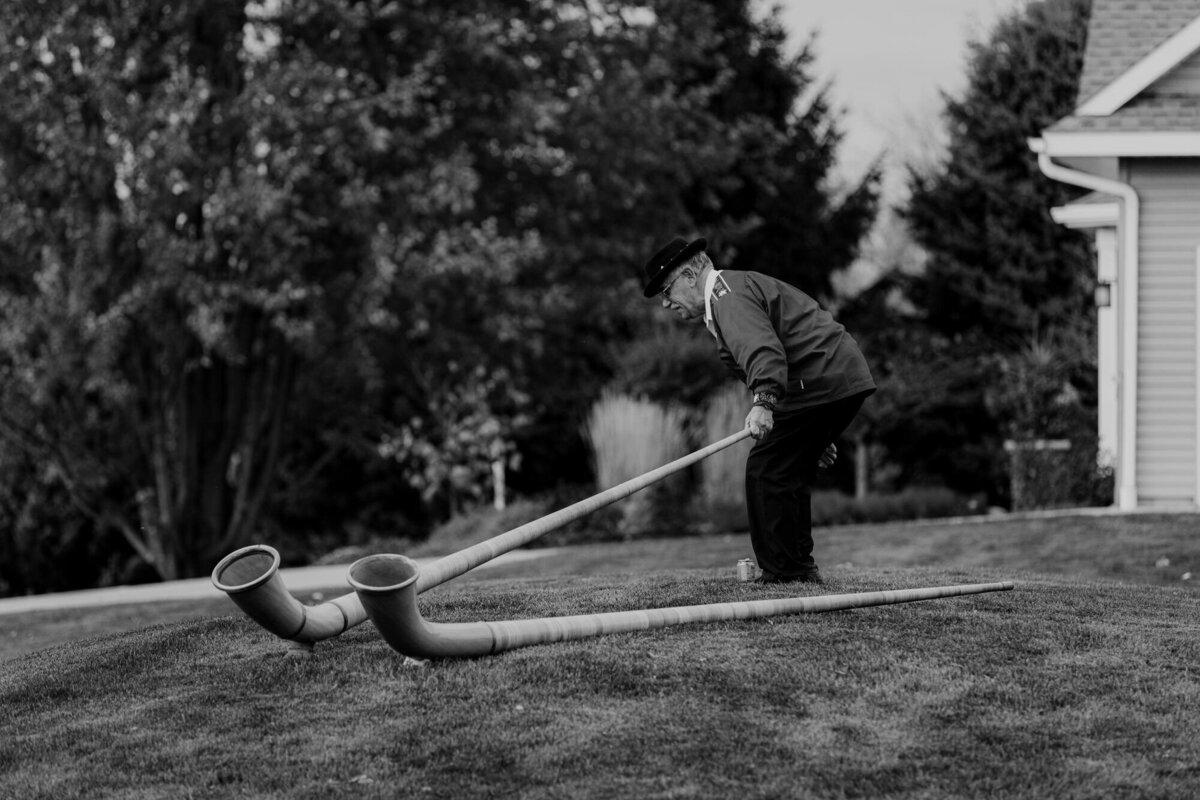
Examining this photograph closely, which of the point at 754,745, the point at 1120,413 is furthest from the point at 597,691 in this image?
the point at 1120,413

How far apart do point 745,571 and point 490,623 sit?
1.64 m

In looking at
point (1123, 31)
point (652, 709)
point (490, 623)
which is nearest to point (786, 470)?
point (490, 623)

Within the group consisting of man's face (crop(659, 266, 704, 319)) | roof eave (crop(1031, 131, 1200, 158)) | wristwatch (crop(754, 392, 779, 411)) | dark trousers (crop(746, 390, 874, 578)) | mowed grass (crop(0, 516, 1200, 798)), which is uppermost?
roof eave (crop(1031, 131, 1200, 158))

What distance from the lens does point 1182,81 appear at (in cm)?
1438

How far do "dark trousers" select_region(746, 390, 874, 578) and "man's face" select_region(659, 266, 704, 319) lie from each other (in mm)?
552

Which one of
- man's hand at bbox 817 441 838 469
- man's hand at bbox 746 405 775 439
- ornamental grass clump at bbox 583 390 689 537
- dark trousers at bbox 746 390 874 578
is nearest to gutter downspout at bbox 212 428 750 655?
man's hand at bbox 746 405 775 439

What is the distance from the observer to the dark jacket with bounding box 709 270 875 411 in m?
6.49

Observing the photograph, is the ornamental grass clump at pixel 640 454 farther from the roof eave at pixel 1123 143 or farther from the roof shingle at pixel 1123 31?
the roof shingle at pixel 1123 31

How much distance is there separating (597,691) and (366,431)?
613 inches

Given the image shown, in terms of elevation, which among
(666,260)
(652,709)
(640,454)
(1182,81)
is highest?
(1182,81)

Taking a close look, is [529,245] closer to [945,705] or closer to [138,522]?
[138,522]

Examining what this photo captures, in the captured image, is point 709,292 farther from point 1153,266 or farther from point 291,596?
point 1153,266

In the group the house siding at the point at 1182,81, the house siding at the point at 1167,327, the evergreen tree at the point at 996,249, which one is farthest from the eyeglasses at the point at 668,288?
the evergreen tree at the point at 996,249

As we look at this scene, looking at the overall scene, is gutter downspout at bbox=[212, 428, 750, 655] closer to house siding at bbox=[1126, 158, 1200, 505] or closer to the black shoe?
the black shoe
